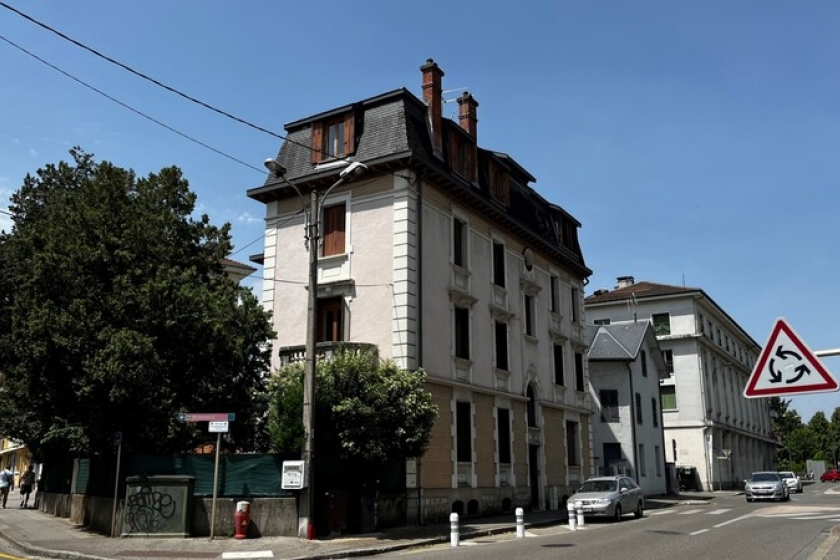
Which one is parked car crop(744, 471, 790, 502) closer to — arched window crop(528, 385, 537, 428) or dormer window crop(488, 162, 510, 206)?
arched window crop(528, 385, 537, 428)

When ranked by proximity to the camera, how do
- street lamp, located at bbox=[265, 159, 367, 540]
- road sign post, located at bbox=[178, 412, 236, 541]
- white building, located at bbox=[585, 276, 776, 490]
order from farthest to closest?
white building, located at bbox=[585, 276, 776, 490] < street lamp, located at bbox=[265, 159, 367, 540] < road sign post, located at bbox=[178, 412, 236, 541]

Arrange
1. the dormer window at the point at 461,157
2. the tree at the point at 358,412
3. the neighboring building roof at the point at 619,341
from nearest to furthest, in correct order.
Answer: the tree at the point at 358,412, the dormer window at the point at 461,157, the neighboring building roof at the point at 619,341

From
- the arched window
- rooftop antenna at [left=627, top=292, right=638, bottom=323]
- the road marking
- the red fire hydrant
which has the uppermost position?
rooftop antenna at [left=627, top=292, right=638, bottom=323]

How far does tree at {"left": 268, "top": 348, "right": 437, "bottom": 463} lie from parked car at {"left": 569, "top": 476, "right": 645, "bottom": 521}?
700 cm

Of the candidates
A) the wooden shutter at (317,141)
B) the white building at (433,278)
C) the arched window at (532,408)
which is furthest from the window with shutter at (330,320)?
the arched window at (532,408)

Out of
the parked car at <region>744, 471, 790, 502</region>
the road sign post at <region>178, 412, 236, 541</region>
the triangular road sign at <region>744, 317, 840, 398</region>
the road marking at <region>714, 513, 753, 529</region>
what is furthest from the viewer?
the parked car at <region>744, 471, 790, 502</region>

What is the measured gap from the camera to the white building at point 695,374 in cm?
5559

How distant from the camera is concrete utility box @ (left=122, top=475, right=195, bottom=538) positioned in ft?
58.3

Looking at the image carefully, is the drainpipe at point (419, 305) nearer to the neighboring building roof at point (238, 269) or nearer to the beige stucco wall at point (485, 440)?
the beige stucco wall at point (485, 440)

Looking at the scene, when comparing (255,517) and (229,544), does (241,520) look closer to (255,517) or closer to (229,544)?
(255,517)

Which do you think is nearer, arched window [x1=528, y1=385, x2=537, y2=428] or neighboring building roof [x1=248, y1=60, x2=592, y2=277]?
neighboring building roof [x1=248, y1=60, x2=592, y2=277]

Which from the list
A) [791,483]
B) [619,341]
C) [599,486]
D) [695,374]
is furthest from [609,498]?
[695,374]

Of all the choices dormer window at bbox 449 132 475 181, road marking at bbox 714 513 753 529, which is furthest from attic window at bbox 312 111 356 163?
road marking at bbox 714 513 753 529

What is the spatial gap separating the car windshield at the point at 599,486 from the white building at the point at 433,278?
3099mm
